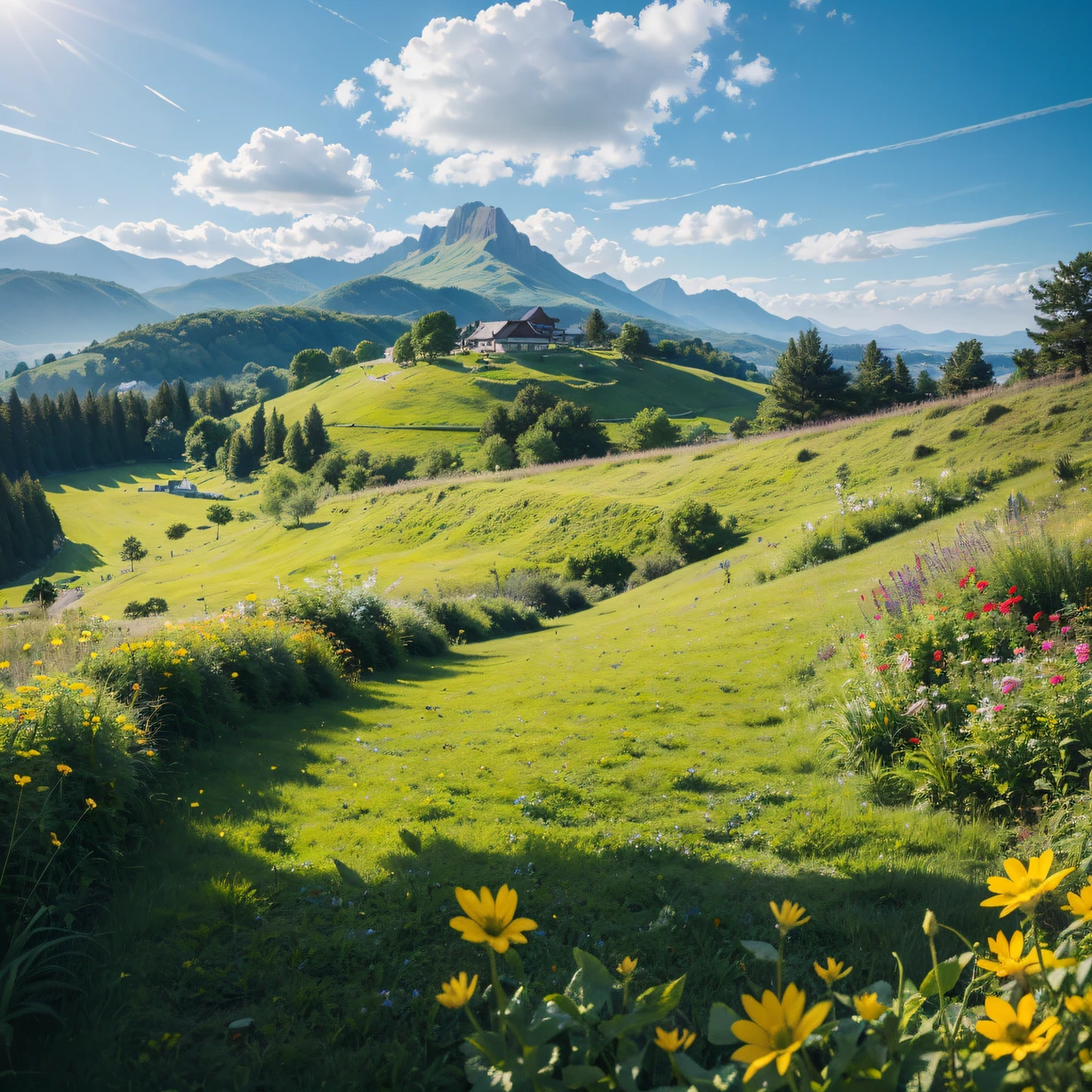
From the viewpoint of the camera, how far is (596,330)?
435ft

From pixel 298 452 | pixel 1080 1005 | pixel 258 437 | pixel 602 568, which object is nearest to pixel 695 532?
pixel 602 568

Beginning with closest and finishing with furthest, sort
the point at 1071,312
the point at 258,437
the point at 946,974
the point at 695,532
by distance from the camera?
the point at 946,974
the point at 695,532
the point at 1071,312
the point at 258,437

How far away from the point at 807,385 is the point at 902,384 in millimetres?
18082

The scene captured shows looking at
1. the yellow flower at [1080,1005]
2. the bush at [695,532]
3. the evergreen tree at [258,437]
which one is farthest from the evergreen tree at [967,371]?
the evergreen tree at [258,437]

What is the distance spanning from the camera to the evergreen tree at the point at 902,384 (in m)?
69.0

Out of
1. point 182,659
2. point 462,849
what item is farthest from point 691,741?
point 182,659

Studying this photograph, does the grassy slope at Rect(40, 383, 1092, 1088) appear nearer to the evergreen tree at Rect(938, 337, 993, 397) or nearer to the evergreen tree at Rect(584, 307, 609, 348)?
the evergreen tree at Rect(938, 337, 993, 397)

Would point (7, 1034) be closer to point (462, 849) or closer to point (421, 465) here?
point (462, 849)

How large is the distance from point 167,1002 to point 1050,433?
3065 cm

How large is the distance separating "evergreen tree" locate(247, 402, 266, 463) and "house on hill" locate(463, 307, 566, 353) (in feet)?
150

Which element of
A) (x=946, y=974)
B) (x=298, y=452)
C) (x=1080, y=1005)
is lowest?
(x=946, y=974)

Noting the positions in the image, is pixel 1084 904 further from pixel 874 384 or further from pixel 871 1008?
pixel 874 384

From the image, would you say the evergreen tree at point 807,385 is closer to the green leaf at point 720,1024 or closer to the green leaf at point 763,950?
the green leaf at point 763,950

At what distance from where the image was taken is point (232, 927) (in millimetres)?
3955
